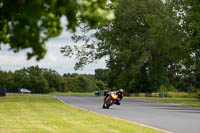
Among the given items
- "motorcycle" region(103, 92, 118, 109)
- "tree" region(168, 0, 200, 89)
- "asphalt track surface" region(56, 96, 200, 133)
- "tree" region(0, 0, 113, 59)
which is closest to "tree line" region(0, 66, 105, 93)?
"tree" region(168, 0, 200, 89)

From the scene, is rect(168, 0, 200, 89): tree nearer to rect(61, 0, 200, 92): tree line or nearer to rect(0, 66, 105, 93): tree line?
rect(61, 0, 200, 92): tree line

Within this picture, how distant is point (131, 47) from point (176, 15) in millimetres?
9145

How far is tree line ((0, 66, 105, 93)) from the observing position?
111 metres

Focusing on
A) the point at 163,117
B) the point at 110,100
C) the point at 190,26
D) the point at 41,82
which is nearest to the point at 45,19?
the point at 163,117

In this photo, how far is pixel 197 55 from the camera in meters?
41.8

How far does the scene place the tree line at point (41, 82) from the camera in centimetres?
11062

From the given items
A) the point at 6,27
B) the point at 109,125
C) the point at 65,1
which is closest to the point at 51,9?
the point at 65,1

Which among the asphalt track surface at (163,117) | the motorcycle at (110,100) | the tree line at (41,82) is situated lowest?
the asphalt track surface at (163,117)

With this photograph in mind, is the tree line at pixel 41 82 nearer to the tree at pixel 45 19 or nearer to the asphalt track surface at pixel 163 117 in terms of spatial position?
the asphalt track surface at pixel 163 117

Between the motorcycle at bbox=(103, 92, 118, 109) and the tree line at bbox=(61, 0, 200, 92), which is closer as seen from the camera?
the motorcycle at bbox=(103, 92, 118, 109)

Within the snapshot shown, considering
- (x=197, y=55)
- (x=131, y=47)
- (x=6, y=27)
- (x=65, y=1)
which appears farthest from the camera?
(x=131, y=47)

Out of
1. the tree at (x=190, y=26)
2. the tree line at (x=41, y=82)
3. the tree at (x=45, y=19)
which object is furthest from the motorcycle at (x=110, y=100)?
the tree line at (x=41, y=82)

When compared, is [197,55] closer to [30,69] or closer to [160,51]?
[160,51]

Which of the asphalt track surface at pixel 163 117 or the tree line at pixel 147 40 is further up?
the tree line at pixel 147 40
